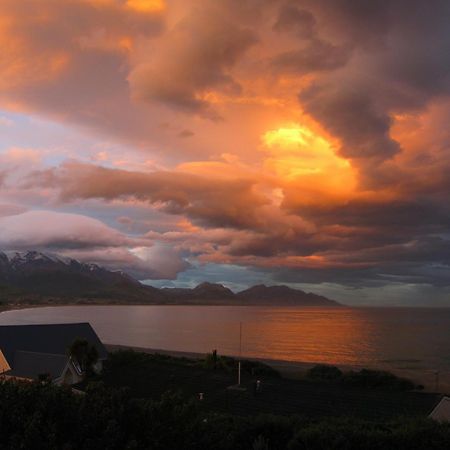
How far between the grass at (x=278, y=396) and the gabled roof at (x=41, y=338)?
896 cm

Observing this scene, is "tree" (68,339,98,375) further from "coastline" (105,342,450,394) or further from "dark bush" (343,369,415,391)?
"coastline" (105,342,450,394)

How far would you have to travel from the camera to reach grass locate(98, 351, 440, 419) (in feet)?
82.0

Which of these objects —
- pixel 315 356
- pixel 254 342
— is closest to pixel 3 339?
pixel 315 356

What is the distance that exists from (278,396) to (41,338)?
2472 centimetres

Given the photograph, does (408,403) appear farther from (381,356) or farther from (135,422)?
(381,356)

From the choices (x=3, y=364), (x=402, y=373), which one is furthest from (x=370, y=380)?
(x=3, y=364)

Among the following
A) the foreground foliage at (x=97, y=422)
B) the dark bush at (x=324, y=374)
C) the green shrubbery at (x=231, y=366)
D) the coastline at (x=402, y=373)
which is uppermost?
Result: the foreground foliage at (x=97, y=422)

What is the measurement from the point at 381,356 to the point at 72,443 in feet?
255

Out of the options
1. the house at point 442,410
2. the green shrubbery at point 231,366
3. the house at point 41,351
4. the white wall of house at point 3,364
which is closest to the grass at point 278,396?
the house at point 442,410

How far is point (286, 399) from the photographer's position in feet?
88.6

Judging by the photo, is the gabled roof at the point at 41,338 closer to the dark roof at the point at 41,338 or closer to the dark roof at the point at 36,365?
the dark roof at the point at 41,338

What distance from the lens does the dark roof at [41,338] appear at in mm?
39256

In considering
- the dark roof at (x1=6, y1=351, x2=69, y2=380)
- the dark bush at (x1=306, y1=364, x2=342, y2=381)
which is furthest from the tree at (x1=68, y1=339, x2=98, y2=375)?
the dark bush at (x1=306, y1=364, x2=342, y2=381)

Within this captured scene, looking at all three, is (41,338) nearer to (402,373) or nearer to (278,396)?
(278,396)
